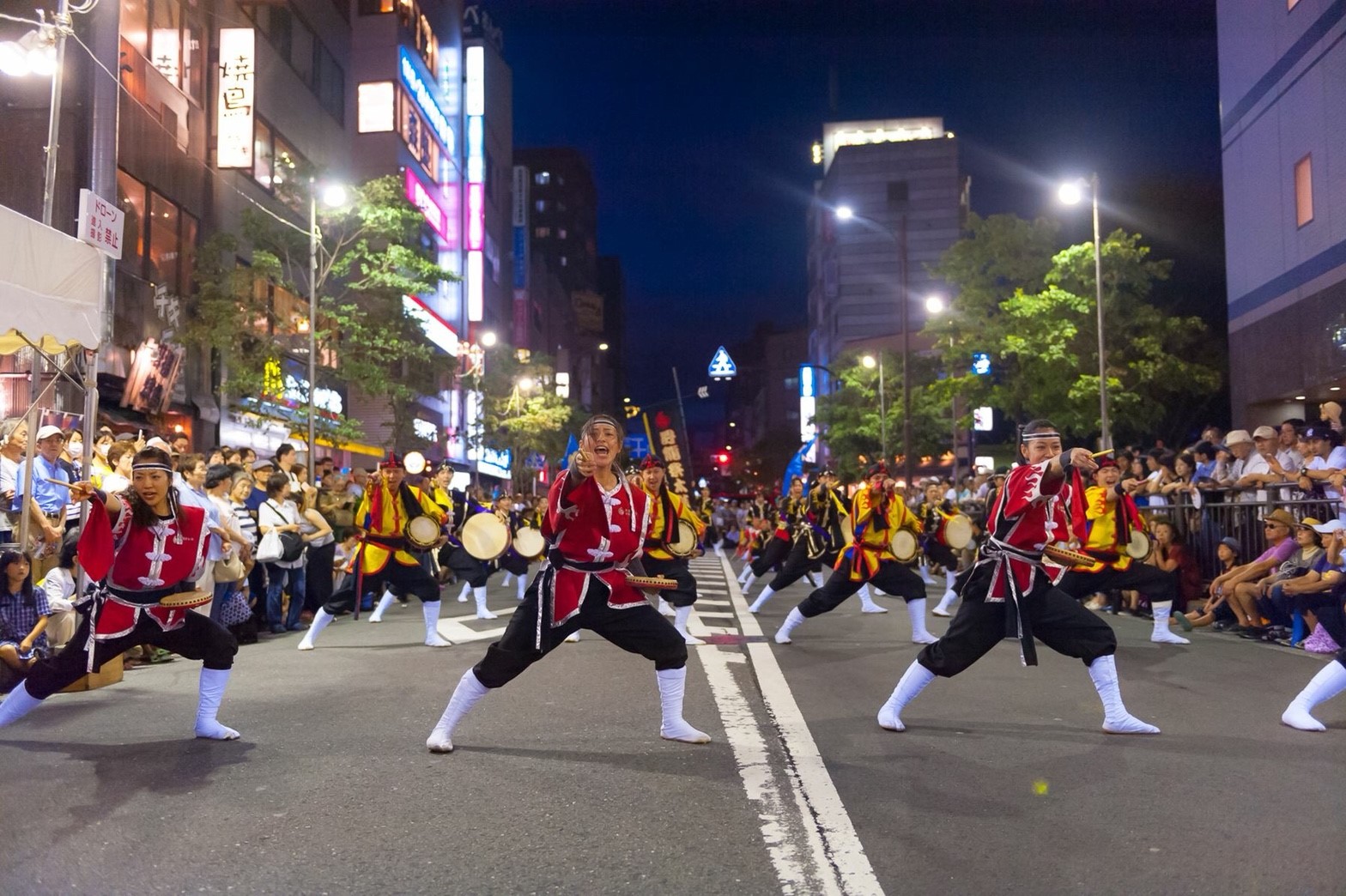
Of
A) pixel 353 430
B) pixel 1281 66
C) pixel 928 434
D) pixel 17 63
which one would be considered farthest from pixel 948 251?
pixel 17 63

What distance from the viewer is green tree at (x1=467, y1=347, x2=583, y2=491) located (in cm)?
4412

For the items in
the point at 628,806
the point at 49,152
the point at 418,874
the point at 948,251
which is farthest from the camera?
the point at 948,251

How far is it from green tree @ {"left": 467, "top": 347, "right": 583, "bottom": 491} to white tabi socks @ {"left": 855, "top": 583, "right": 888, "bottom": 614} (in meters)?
28.6

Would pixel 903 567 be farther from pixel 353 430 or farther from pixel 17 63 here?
pixel 353 430

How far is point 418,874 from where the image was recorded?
4.03m

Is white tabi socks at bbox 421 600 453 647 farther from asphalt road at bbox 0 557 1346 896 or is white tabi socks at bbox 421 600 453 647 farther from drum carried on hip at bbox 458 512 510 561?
asphalt road at bbox 0 557 1346 896

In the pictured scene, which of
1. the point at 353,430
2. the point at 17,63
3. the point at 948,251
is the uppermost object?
the point at 948,251

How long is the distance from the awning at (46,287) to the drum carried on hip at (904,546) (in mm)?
7284

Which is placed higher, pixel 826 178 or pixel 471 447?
pixel 826 178

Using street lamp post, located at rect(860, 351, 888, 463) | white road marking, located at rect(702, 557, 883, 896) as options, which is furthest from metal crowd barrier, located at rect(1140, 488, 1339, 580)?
street lamp post, located at rect(860, 351, 888, 463)

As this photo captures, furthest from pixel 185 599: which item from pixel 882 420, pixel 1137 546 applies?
pixel 882 420

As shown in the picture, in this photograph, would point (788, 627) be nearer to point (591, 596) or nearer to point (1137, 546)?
point (1137, 546)

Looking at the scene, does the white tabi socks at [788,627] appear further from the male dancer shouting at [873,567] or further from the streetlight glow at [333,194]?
the streetlight glow at [333,194]

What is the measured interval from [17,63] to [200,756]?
26.0 ft
